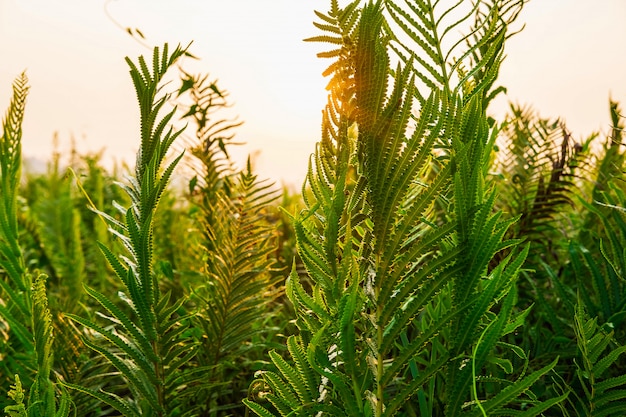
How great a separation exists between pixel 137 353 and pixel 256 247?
32 cm

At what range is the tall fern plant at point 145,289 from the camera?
0.48 metres

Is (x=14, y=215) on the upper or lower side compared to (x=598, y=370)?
upper

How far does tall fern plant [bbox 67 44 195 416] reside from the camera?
18.8 inches

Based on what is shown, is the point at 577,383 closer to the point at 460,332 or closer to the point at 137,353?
the point at 460,332

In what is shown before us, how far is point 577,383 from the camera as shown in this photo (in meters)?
0.69

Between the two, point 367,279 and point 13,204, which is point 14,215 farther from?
point 367,279

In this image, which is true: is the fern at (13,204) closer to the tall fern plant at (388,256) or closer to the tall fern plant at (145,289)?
the tall fern plant at (145,289)

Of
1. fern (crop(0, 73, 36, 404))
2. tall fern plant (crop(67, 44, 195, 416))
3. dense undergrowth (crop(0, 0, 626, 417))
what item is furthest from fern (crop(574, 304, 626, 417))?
fern (crop(0, 73, 36, 404))

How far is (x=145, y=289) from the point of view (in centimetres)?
49

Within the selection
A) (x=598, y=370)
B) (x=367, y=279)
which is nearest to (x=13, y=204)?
(x=367, y=279)

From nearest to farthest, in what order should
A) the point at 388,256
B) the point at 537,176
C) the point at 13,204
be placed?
the point at 388,256, the point at 13,204, the point at 537,176

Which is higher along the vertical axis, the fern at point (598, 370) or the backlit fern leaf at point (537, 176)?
the backlit fern leaf at point (537, 176)

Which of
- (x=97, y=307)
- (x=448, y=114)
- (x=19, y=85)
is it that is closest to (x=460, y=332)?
(x=448, y=114)

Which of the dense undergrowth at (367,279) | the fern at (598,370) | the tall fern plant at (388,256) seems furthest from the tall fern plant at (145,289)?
the fern at (598,370)
